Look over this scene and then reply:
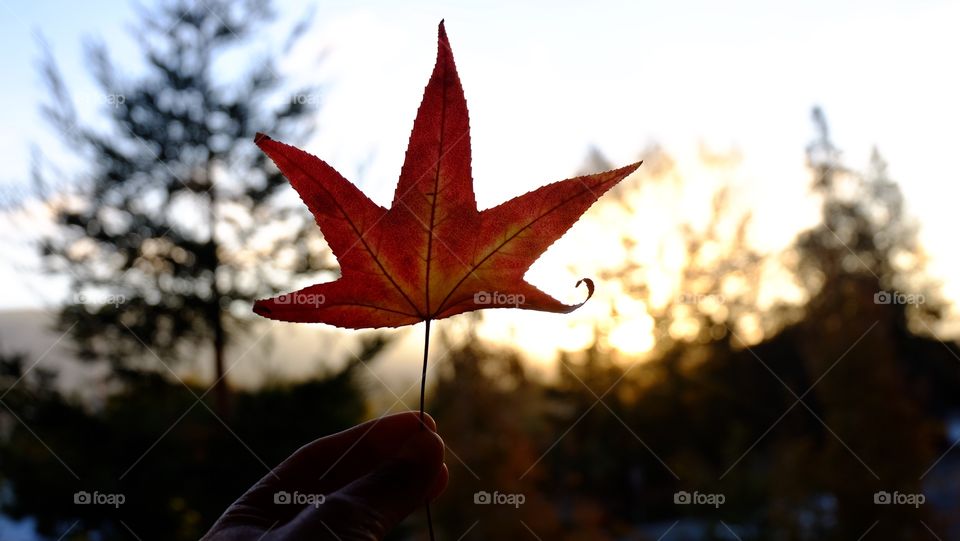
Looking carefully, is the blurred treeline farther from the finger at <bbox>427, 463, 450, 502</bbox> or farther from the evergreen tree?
the finger at <bbox>427, 463, 450, 502</bbox>

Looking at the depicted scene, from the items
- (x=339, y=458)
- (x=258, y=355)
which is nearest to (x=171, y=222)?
(x=258, y=355)

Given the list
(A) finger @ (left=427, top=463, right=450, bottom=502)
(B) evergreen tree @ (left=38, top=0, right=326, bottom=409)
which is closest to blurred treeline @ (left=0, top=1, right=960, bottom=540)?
(B) evergreen tree @ (left=38, top=0, right=326, bottom=409)

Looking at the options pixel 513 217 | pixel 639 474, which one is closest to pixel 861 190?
pixel 639 474

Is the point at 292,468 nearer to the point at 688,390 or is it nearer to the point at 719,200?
the point at 719,200

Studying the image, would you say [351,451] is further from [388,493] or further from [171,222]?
[171,222]

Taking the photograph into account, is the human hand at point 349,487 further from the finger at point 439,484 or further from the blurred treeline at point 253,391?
the blurred treeline at point 253,391

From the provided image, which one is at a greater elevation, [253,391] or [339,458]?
[339,458]

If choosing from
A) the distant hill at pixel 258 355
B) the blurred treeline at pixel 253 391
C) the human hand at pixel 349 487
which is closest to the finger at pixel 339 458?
the human hand at pixel 349 487
